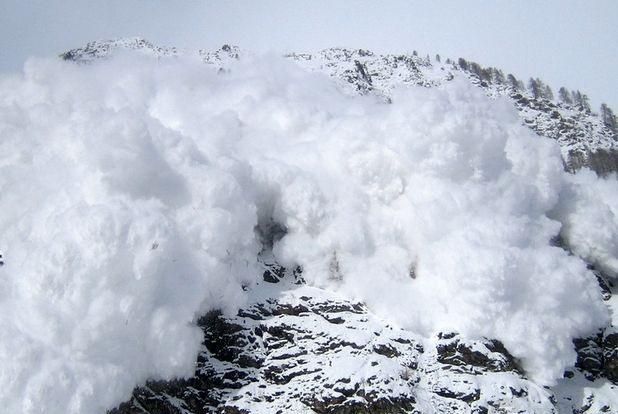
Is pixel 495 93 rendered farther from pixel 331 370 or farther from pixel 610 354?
Result: pixel 331 370

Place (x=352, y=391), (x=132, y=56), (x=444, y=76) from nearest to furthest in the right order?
(x=352, y=391) < (x=132, y=56) < (x=444, y=76)

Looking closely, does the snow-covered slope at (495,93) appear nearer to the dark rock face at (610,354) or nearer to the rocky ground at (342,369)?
the dark rock face at (610,354)

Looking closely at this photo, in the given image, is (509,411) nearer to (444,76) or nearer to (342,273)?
(342,273)

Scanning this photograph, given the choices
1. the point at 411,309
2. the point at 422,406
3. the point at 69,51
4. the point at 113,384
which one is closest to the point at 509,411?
the point at 422,406

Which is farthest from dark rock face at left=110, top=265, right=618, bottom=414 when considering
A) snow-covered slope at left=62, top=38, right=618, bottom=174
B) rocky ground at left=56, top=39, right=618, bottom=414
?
snow-covered slope at left=62, top=38, right=618, bottom=174

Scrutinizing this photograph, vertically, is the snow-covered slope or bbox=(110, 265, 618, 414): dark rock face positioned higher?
the snow-covered slope

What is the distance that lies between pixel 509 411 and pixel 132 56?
147404 millimetres

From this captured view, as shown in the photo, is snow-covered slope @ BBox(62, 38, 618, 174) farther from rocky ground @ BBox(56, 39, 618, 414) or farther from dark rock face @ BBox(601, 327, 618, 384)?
rocky ground @ BBox(56, 39, 618, 414)

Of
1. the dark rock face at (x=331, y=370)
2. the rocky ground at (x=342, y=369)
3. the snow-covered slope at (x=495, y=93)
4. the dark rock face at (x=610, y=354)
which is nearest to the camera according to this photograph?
the dark rock face at (x=331, y=370)

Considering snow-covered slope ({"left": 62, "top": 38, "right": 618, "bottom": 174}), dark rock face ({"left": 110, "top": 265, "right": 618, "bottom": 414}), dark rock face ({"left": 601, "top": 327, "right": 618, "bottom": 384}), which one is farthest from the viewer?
snow-covered slope ({"left": 62, "top": 38, "right": 618, "bottom": 174})

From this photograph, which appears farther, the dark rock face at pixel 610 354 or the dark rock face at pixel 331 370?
the dark rock face at pixel 610 354

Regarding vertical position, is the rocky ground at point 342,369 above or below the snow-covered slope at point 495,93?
below

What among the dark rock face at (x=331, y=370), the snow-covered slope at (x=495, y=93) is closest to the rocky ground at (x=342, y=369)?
the dark rock face at (x=331, y=370)

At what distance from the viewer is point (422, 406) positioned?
241 ft
